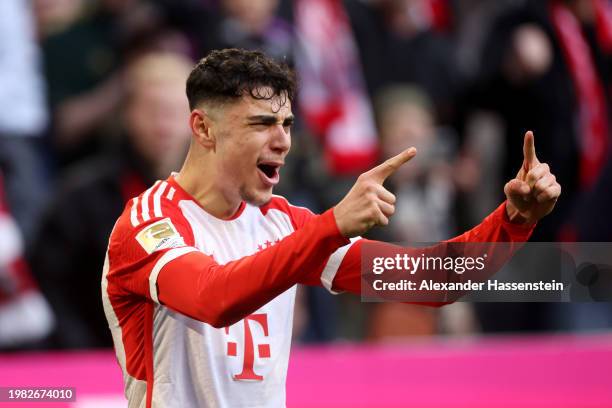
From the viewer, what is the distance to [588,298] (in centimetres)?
365

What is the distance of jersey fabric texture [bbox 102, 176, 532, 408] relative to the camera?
318cm

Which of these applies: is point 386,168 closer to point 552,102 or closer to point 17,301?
point 17,301

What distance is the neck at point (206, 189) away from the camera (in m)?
3.50

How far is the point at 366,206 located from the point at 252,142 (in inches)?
20.4

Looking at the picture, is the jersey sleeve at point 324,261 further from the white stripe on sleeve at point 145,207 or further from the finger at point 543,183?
the finger at point 543,183

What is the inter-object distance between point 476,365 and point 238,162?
3514mm

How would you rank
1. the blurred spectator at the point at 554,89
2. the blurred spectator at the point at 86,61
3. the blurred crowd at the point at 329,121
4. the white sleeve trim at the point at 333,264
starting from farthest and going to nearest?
the blurred spectator at the point at 554,89 < the blurred spectator at the point at 86,61 < the blurred crowd at the point at 329,121 < the white sleeve trim at the point at 333,264

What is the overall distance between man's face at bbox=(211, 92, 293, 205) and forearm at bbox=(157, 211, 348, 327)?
370 mm

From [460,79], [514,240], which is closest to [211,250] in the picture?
[514,240]

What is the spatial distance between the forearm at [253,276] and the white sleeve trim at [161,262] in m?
0.08

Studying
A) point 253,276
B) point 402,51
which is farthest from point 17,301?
point 253,276

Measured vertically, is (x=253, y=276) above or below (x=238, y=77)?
below

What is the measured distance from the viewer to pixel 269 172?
3414mm

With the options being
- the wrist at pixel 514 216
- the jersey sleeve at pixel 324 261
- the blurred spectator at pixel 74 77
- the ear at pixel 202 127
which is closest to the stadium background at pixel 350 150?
the blurred spectator at pixel 74 77
